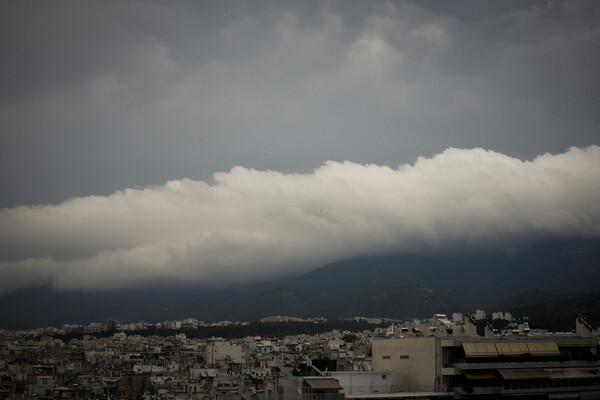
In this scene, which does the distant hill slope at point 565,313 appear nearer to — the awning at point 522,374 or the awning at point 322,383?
the awning at point 522,374

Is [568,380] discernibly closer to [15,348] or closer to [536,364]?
[536,364]

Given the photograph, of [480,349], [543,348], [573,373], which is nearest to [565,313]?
[573,373]

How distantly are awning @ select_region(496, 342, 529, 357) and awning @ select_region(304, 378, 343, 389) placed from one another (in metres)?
8.29

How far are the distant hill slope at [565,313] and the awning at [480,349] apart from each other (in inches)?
3226

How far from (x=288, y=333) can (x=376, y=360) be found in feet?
460

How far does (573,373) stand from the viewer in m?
34.9

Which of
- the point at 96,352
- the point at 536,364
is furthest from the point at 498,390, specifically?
the point at 96,352

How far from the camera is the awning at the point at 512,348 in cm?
3422

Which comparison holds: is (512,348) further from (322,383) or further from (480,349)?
(322,383)

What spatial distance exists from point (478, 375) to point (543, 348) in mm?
3791

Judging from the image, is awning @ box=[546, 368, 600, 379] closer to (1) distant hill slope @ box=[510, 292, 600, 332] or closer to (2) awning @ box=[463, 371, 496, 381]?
(2) awning @ box=[463, 371, 496, 381]

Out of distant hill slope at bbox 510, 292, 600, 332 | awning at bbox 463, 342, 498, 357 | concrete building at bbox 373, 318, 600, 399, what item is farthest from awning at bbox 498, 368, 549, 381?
distant hill slope at bbox 510, 292, 600, 332

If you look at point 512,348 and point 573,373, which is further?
point 573,373

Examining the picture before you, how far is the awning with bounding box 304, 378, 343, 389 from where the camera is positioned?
30.5 m
